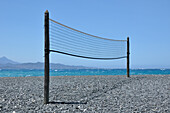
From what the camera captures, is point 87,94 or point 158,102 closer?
point 158,102

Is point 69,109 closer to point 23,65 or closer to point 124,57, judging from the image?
point 124,57

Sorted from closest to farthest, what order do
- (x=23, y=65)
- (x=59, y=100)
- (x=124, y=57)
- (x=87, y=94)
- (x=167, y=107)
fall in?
1. (x=167, y=107)
2. (x=59, y=100)
3. (x=87, y=94)
4. (x=124, y=57)
5. (x=23, y=65)

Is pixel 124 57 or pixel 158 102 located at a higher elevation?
pixel 124 57

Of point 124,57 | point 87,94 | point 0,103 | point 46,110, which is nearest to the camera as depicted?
point 46,110

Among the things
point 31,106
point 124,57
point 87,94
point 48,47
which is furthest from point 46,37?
point 124,57

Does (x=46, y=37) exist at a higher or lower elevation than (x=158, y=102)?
higher

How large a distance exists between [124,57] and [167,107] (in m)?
6.69

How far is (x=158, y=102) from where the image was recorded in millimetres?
5426

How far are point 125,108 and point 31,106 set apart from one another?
74.9 inches

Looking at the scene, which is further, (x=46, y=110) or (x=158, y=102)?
(x=158, y=102)

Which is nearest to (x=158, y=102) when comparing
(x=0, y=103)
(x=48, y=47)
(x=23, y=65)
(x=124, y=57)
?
(x=48, y=47)

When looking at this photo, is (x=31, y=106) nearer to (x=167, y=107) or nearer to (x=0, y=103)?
(x=0, y=103)

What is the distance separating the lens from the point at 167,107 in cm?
493

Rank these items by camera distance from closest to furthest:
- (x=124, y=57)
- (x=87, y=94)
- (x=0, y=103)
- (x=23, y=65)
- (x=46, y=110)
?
(x=46, y=110) → (x=0, y=103) → (x=87, y=94) → (x=124, y=57) → (x=23, y=65)
